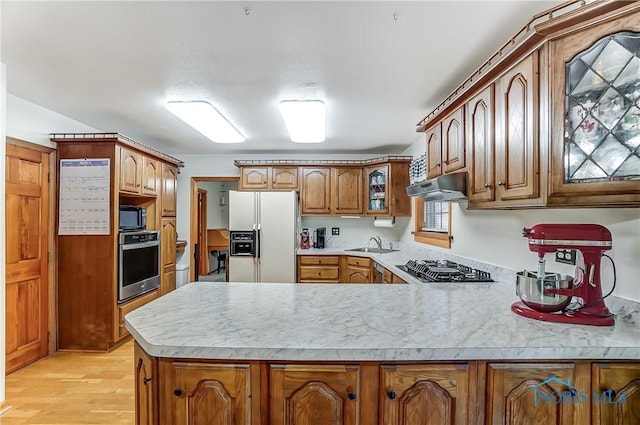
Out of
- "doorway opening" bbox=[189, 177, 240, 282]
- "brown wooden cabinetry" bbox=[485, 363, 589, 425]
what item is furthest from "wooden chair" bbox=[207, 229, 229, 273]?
"brown wooden cabinetry" bbox=[485, 363, 589, 425]

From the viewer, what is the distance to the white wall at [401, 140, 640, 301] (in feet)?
4.45

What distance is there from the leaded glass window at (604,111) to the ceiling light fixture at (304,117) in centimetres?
173

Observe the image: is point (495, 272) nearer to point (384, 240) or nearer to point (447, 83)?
point (447, 83)

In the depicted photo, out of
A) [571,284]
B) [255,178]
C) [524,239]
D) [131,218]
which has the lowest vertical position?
[571,284]

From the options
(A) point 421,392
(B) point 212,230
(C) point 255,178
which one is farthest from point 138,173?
(B) point 212,230

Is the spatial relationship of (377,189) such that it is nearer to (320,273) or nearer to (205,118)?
(320,273)

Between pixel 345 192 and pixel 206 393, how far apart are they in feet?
12.2

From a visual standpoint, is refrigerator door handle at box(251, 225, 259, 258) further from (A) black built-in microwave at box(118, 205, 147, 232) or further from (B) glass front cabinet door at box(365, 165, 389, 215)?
(B) glass front cabinet door at box(365, 165, 389, 215)

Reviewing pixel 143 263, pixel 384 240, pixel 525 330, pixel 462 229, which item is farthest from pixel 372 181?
pixel 525 330

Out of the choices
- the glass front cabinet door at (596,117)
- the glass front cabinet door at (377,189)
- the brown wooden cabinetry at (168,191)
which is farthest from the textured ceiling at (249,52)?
the glass front cabinet door at (377,189)

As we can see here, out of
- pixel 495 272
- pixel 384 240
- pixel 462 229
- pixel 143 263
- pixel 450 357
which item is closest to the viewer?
pixel 450 357

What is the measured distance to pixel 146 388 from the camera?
1.16m

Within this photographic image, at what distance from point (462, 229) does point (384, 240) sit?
2007mm

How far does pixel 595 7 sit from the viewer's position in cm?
114
